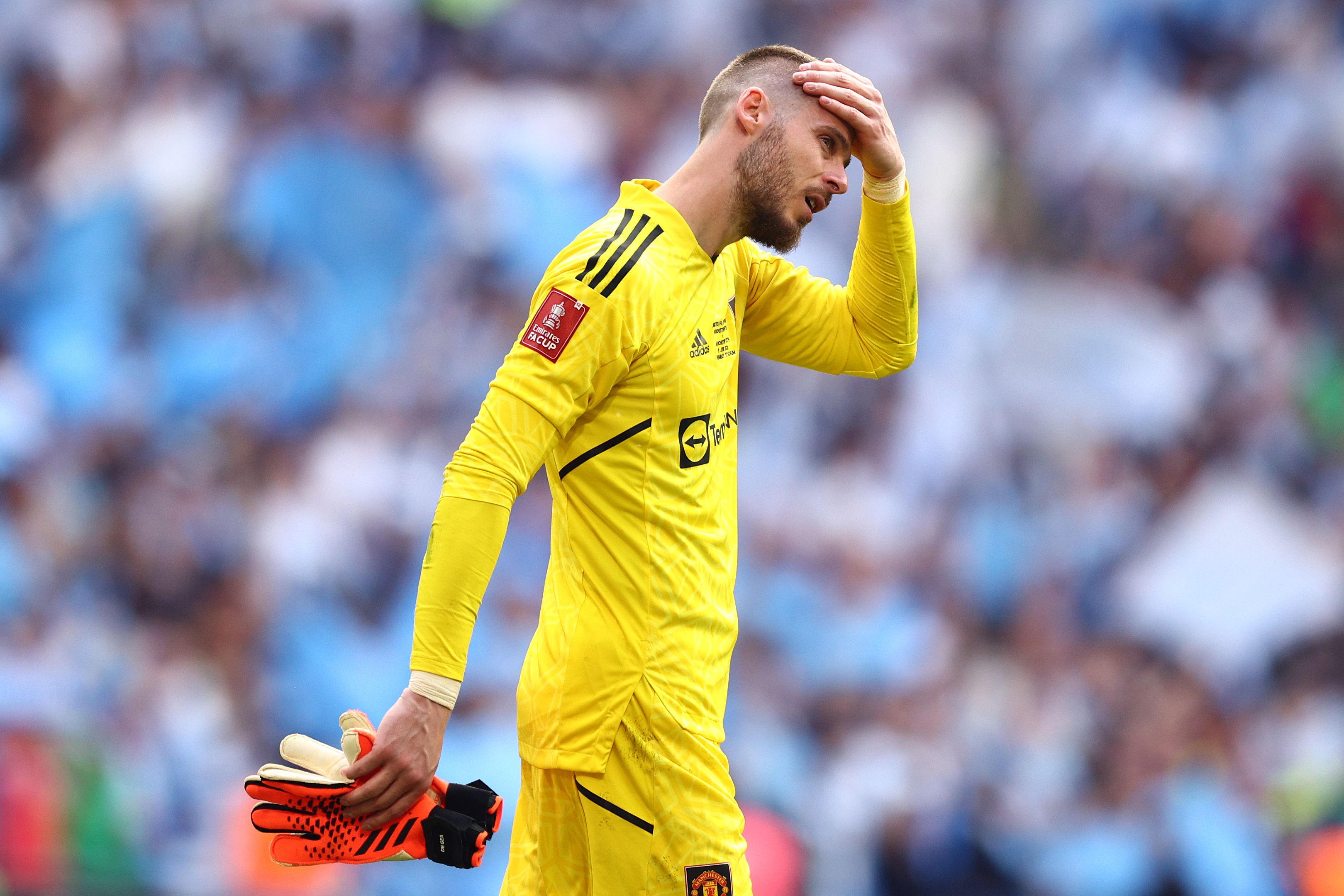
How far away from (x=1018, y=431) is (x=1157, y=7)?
2.51 metres

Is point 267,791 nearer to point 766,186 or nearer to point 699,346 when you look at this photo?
point 699,346

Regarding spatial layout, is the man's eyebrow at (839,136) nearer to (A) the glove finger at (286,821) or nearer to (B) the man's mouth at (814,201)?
(B) the man's mouth at (814,201)

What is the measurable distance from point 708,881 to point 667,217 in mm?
1320

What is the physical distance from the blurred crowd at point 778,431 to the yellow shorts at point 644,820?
2.97 meters

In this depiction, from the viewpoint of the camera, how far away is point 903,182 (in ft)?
10.1

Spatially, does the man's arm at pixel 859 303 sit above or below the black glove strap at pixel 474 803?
above

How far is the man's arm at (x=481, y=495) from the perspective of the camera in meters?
2.46

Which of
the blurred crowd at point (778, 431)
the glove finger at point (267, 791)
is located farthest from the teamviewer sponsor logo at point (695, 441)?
the blurred crowd at point (778, 431)

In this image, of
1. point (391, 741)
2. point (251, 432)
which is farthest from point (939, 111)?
point (391, 741)

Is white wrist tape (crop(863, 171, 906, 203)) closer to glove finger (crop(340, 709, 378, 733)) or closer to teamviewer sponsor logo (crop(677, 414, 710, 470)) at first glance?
teamviewer sponsor logo (crop(677, 414, 710, 470))

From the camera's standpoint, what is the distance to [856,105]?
2.87 metres

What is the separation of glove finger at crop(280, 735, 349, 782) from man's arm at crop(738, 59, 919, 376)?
1.31 metres

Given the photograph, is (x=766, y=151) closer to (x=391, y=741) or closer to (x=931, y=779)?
(x=391, y=741)

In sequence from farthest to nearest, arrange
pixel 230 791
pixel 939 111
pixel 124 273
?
pixel 124 273 < pixel 939 111 < pixel 230 791
